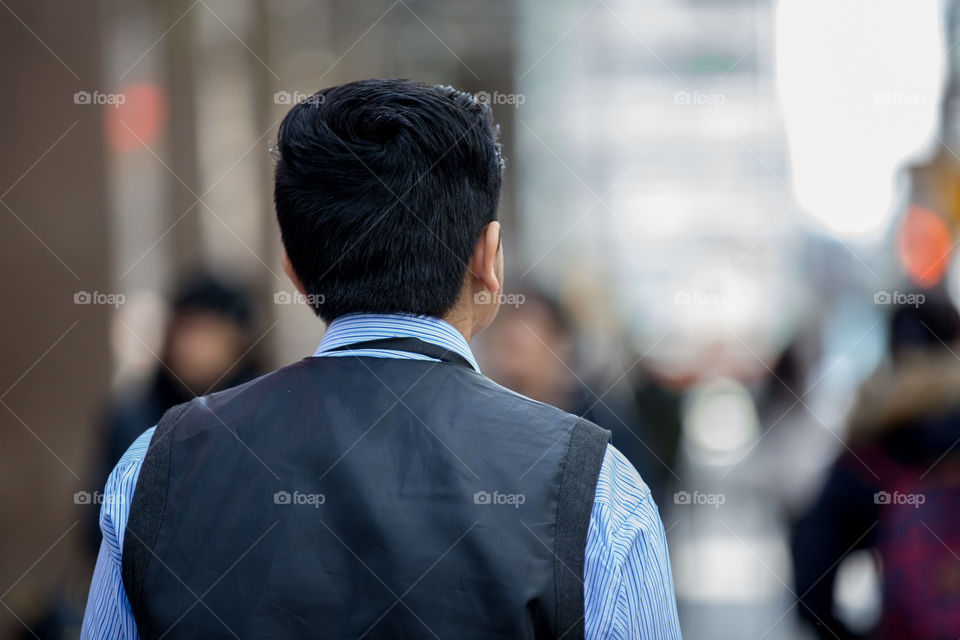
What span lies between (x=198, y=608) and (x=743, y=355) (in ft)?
20.3

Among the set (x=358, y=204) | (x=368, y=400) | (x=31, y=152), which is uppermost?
(x=31, y=152)

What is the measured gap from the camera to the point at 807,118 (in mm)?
6527

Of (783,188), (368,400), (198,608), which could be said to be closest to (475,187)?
(368,400)

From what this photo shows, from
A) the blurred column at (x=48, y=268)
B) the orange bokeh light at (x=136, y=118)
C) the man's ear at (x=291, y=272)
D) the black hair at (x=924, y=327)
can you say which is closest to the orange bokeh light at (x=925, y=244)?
the black hair at (x=924, y=327)

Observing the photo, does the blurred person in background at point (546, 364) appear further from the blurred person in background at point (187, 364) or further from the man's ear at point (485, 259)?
the man's ear at point (485, 259)

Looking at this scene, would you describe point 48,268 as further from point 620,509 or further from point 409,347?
point 620,509

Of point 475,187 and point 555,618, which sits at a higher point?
point 475,187

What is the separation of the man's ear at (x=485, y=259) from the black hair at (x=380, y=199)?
11 millimetres

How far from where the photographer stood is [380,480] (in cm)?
101

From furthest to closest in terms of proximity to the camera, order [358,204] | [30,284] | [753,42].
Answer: [753,42], [30,284], [358,204]

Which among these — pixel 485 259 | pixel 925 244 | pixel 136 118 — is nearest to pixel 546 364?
pixel 485 259

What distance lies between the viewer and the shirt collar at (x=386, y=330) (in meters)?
1.11

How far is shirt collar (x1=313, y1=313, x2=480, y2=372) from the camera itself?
1.11 m

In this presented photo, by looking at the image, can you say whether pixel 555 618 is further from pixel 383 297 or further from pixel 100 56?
pixel 100 56
